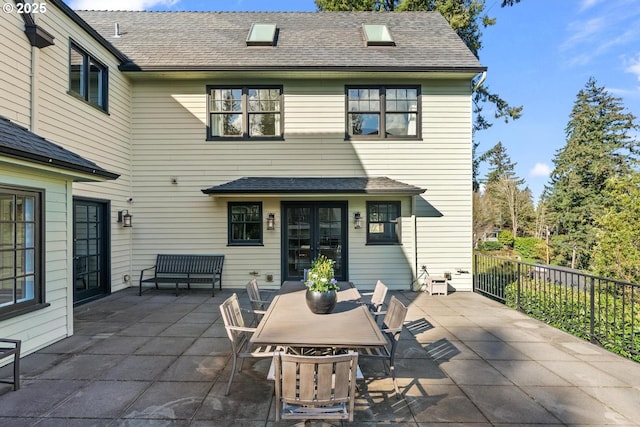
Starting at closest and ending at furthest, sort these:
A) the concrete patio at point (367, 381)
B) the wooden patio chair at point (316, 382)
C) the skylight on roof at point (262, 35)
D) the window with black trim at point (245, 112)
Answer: the wooden patio chair at point (316, 382) → the concrete patio at point (367, 381) → the window with black trim at point (245, 112) → the skylight on roof at point (262, 35)

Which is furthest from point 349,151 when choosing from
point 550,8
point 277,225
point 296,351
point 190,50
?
point 550,8

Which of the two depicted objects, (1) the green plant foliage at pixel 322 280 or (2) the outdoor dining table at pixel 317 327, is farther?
(1) the green plant foliage at pixel 322 280

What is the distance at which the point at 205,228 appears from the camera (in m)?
8.27

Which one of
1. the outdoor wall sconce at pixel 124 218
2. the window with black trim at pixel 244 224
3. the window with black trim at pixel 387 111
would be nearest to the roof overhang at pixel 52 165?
the outdoor wall sconce at pixel 124 218

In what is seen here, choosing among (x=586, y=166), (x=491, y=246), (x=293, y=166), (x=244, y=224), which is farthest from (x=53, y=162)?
(x=586, y=166)

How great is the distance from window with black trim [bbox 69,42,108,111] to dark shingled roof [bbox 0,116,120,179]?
2.35m

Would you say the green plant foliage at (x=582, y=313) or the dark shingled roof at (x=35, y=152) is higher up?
the dark shingled roof at (x=35, y=152)

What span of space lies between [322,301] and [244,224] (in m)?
5.24

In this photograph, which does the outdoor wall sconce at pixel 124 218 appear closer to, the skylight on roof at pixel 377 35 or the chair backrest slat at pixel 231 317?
the chair backrest slat at pixel 231 317

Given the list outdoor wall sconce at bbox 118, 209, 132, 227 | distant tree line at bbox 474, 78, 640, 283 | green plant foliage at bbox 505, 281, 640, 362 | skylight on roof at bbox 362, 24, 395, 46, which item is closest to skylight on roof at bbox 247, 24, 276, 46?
skylight on roof at bbox 362, 24, 395, 46

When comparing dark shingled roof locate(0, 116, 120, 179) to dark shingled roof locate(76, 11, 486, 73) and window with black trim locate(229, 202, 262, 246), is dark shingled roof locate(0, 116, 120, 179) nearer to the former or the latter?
window with black trim locate(229, 202, 262, 246)

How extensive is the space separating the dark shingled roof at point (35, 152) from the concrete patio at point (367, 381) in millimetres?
2404

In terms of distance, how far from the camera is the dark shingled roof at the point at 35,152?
3.50 meters

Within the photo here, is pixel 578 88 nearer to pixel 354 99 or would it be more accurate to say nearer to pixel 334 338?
pixel 354 99
